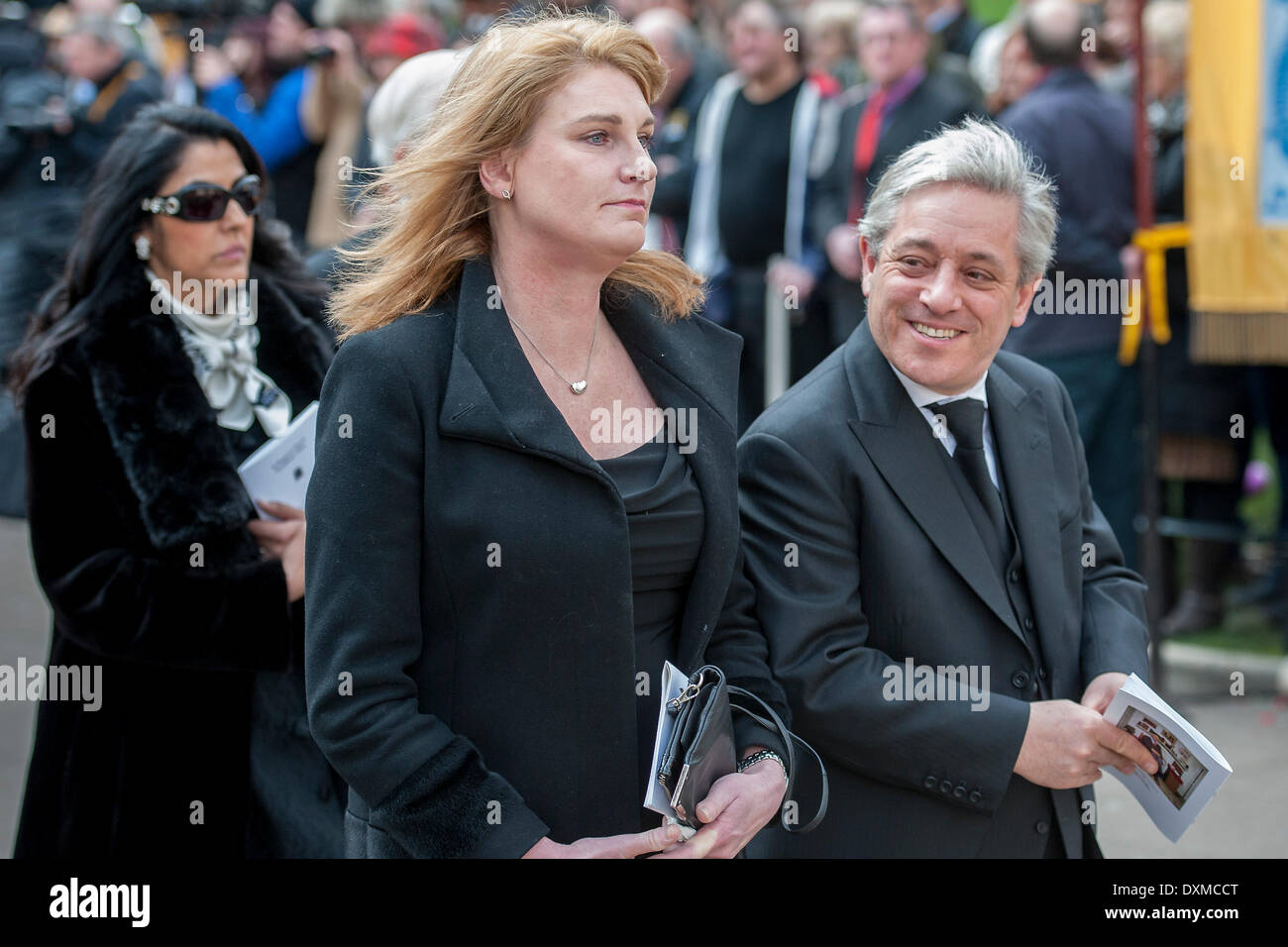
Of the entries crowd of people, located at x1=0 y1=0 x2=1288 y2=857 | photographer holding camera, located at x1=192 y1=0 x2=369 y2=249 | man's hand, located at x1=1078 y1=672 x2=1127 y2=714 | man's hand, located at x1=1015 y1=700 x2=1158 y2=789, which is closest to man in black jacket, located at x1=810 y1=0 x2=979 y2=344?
photographer holding camera, located at x1=192 y1=0 x2=369 y2=249

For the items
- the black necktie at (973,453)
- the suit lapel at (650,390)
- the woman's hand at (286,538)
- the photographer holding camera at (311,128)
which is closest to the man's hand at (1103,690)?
the black necktie at (973,453)

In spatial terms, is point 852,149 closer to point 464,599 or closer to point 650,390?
point 650,390

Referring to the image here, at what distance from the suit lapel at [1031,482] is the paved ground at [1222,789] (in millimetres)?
1878

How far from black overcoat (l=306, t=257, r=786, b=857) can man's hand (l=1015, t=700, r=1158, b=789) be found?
0.72 meters

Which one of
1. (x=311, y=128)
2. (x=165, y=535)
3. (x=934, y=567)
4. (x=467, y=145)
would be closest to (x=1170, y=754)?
(x=934, y=567)

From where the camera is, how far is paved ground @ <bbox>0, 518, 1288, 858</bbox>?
15.3 feet

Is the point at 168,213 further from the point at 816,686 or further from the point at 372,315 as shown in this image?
the point at 816,686

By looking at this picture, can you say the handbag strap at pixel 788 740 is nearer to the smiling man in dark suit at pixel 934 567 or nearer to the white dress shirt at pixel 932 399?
the smiling man in dark suit at pixel 934 567

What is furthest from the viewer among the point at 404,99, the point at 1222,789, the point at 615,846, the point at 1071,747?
the point at 1222,789

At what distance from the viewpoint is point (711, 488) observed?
2.49 meters

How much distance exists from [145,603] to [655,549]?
121 cm

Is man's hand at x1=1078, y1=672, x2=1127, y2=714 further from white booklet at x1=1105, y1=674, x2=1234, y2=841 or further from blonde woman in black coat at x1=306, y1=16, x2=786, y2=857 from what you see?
blonde woman in black coat at x1=306, y1=16, x2=786, y2=857

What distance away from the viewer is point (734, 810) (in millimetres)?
2359
